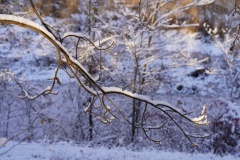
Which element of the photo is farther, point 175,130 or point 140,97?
point 175,130

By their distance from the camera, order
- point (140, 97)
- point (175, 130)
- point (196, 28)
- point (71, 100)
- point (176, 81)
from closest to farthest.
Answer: point (140, 97) → point (175, 130) → point (71, 100) → point (176, 81) → point (196, 28)

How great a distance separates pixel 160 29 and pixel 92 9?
6.96 feet

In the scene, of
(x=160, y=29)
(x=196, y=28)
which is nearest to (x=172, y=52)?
(x=160, y=29)

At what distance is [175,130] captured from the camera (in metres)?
10.3

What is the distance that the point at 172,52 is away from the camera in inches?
371

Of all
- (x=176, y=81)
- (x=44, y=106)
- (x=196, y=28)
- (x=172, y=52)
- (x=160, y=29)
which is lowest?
(x=44, y=106)

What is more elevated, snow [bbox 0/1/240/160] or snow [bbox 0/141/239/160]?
snow [bbox 0/1/240/160]

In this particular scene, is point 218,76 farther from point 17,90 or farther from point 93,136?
point 17,90

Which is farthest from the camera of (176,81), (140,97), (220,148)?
(176,81)

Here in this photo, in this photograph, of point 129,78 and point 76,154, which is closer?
point 76,154

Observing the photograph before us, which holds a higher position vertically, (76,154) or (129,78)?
(129,78)

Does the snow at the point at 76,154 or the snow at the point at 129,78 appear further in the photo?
the snow at the point at 129,78

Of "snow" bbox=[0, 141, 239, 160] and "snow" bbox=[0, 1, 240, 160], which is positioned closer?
"snow" bbox=[0, 141, 239, 160]

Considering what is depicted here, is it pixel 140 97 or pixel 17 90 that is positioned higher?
pixel 140 97
